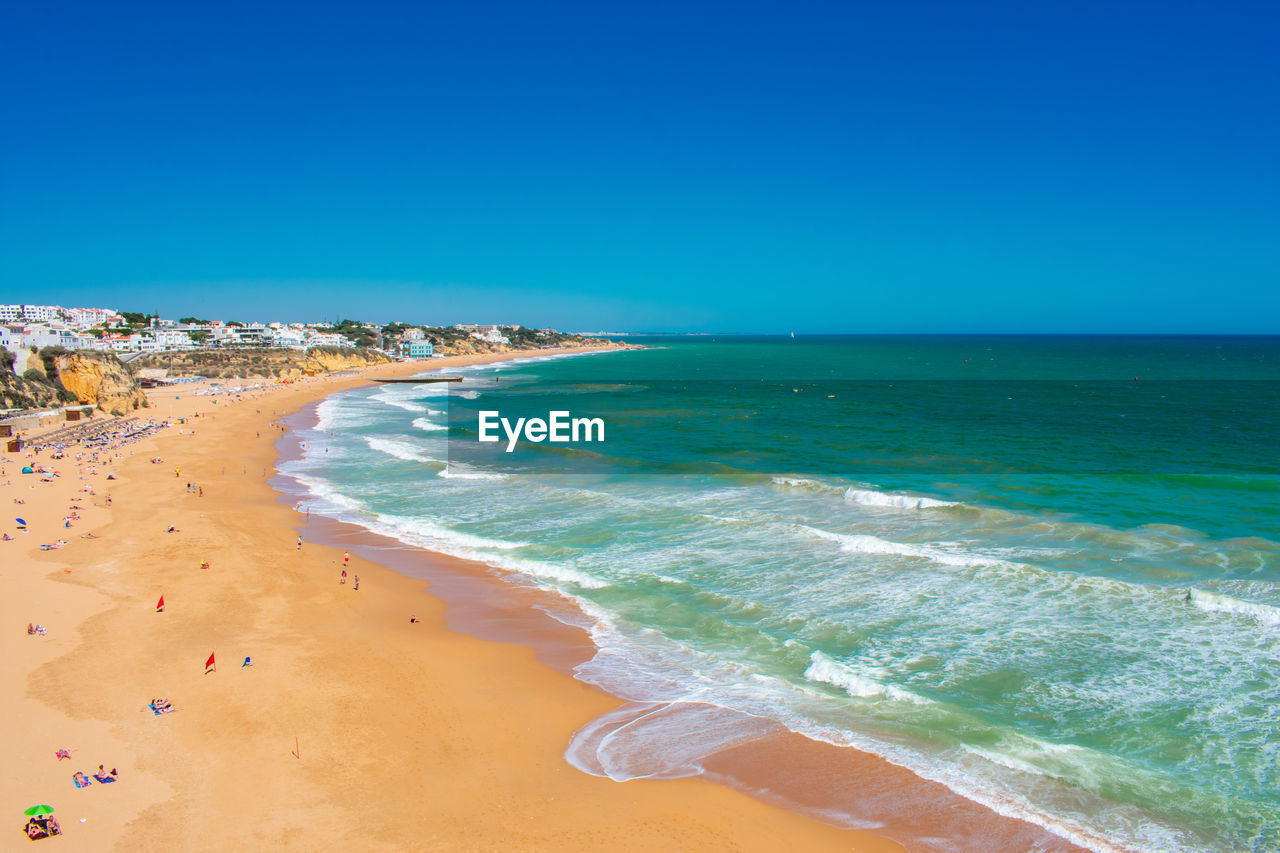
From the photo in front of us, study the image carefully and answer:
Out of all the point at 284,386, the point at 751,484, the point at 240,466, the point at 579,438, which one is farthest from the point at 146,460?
the point at 284,386

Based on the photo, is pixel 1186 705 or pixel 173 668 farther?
pixel 173 668

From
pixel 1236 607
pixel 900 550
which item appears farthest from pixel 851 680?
pixel 1236 607

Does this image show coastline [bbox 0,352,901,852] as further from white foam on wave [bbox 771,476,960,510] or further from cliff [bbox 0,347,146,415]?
cliff [bbox 0,347,146,415]

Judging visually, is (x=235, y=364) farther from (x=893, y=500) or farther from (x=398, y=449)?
(x=893, y=500)

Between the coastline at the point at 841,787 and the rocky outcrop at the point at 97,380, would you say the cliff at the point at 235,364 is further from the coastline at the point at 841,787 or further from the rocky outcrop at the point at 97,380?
the coastline at the point at 841,787

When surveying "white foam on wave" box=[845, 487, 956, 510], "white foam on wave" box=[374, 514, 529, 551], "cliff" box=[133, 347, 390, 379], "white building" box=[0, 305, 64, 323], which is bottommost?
"white foam on wave" box=[374, 514, 529, 551]

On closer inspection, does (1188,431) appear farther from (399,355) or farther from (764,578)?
(399,355)

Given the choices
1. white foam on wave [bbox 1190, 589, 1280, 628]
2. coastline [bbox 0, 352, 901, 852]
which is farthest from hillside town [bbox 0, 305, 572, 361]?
white foam on wave [bbox 1190, 589, 1280, 628]
